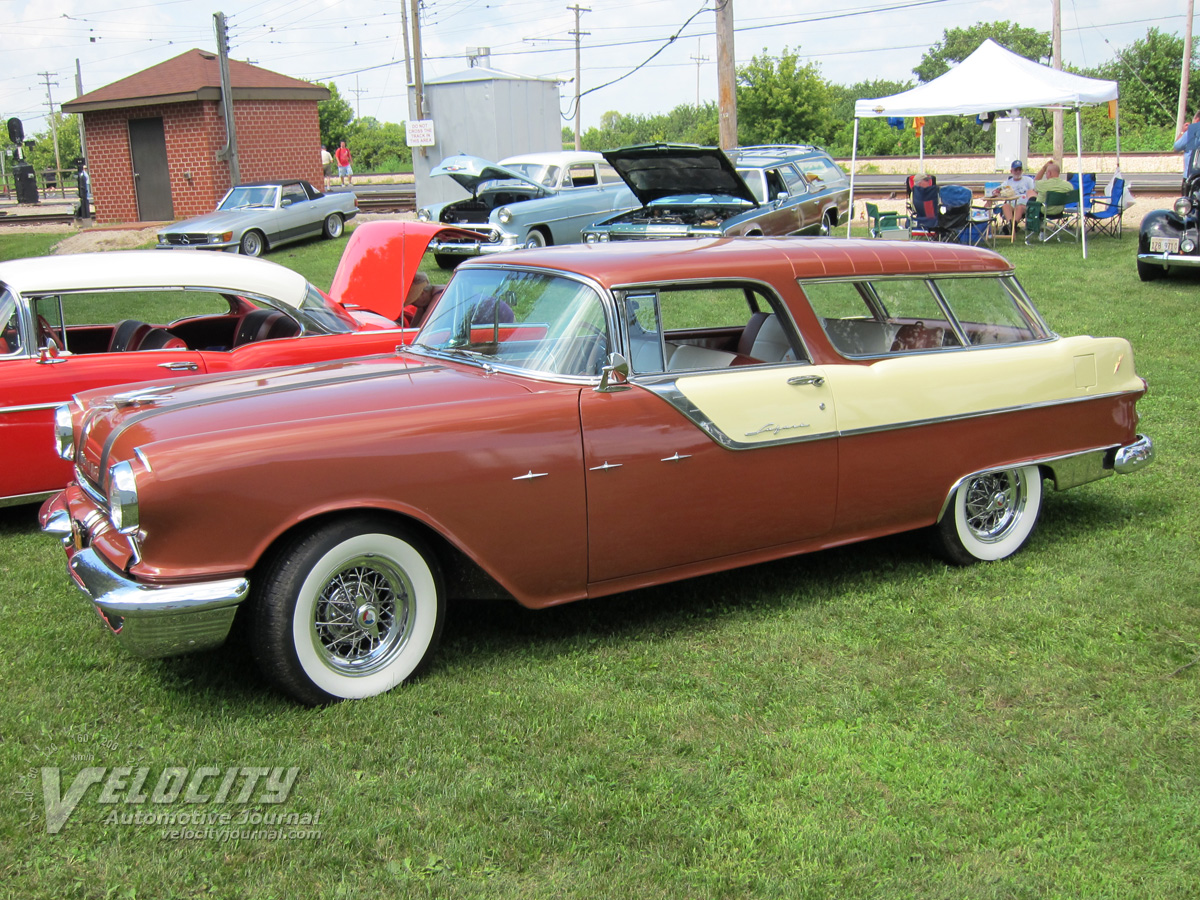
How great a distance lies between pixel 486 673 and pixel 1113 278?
1209 cm

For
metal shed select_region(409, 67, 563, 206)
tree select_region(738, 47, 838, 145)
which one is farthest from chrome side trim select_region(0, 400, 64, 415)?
tree select_region(738, 47, 838, 145)

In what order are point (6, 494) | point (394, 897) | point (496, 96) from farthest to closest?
point (496, 96) → point (6, 494) → point (394, 897)

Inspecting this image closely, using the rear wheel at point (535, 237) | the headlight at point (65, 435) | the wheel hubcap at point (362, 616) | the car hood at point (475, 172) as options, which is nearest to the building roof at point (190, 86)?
the car hood at point (475, 172)

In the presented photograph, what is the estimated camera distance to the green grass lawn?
2812 millimetres

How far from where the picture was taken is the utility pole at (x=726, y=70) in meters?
18.0

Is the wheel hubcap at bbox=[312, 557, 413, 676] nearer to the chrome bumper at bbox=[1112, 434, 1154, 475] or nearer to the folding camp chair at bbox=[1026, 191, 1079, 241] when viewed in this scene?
the chrome bumper at bbox=[1112, 434, 1154, 475]

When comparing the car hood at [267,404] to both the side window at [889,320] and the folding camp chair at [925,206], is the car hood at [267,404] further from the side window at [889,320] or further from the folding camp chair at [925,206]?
the folding camp chair at [925,206]

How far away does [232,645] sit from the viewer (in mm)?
4176

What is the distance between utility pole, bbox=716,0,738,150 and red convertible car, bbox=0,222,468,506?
471 inches

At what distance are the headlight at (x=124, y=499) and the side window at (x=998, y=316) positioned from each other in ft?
12.6

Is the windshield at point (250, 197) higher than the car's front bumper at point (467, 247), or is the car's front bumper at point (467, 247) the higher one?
the windshield at point (250, 197)

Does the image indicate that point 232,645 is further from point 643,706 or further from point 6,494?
point 6,494

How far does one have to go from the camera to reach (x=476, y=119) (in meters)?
24.2

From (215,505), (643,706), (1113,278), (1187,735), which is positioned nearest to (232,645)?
(215,505)
